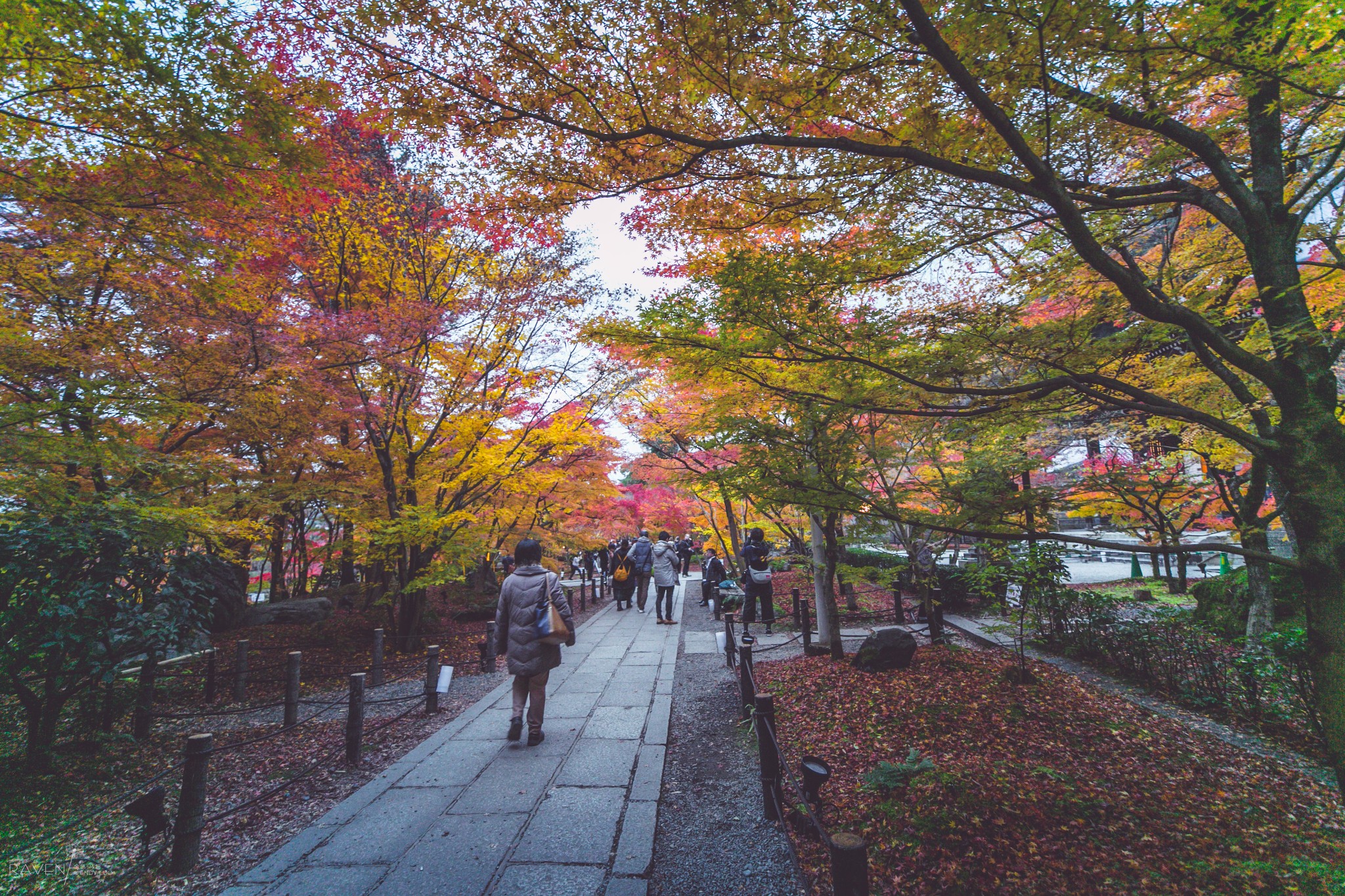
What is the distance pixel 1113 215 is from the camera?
3.38 metres

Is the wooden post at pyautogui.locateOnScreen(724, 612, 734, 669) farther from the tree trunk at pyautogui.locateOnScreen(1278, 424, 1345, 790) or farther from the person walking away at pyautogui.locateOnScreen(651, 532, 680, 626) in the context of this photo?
the tree trunk at pyautogui.locateOnScreen(1278, 424, 1345, 790)

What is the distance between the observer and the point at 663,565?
38.8ft

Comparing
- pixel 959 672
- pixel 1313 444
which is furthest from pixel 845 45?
pixel 959 672

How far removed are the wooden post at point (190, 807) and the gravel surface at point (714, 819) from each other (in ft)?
9.84

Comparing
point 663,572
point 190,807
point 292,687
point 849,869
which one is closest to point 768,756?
point 849,869

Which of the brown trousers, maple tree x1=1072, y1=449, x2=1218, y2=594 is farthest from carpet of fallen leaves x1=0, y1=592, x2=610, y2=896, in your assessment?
maple tree x1=1072, y1=449, x2=1218, y2=594

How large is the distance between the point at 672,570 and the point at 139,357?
9577mm

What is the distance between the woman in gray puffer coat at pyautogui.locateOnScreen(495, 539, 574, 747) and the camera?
503 cm

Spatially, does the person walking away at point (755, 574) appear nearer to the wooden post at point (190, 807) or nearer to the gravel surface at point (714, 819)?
the gravel surface at point (714, 819)

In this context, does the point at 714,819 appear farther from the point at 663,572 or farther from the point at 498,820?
the point at 663,572

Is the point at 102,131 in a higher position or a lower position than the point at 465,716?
higher

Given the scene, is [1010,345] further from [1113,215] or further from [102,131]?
[102,131]

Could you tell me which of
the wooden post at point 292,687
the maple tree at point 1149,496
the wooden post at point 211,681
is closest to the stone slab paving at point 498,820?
the wooden post at point 292,687

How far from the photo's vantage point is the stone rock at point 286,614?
13.5 metres
